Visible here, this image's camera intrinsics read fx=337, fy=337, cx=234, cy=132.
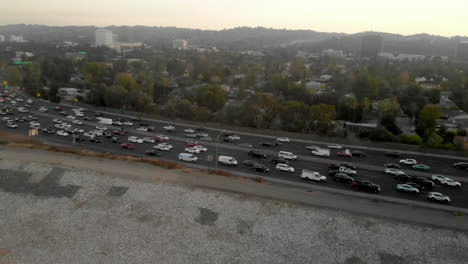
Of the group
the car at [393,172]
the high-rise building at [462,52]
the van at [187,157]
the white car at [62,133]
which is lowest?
the white car at [62,133]

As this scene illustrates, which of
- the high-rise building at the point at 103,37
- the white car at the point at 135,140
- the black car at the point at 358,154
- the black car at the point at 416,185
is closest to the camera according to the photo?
the black car at the point at 416,185

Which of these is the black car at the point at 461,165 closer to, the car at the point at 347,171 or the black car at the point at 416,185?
the black car at the point at 416,185

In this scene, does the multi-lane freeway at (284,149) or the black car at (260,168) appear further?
the black car at (260,168)

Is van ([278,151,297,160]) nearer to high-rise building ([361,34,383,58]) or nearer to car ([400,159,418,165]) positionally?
car ([400,159,418,165])

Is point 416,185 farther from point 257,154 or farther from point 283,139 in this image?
point 283,139

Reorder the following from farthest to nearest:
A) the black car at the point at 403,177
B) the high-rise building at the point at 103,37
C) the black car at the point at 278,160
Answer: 1. the high-rise building at the point at 103,37
2. the black car at the point at 278,160
3. the black car at the point at 403,177

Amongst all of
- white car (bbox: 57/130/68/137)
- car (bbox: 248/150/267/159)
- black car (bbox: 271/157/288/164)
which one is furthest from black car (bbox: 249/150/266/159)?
white car (bbox: 57/130/68/137)

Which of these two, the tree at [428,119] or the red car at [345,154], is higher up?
the tree at [428,119]

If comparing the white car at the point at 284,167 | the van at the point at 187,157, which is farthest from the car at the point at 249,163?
the van at the point at 187,157
